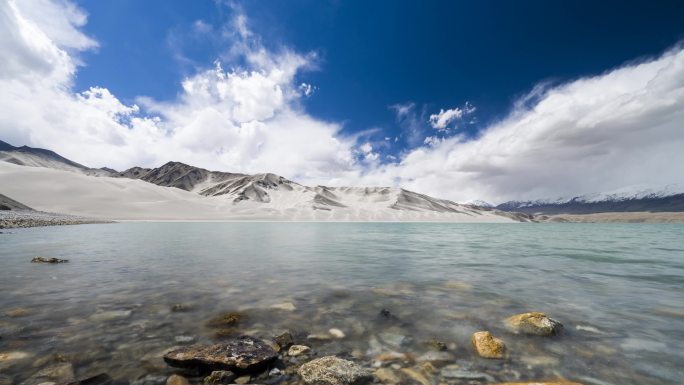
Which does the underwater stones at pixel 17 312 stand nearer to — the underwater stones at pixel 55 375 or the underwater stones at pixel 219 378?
the underwater stones at pixel 55 375

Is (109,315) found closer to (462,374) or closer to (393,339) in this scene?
(393,339)

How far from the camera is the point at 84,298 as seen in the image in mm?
6992

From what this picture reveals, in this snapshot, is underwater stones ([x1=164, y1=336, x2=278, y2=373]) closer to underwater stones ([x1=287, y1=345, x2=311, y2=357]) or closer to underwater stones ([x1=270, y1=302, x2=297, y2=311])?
underwater stones ([x1=287, y1=345, x2=311, y2=357])

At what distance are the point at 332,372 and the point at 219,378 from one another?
1.27 meters

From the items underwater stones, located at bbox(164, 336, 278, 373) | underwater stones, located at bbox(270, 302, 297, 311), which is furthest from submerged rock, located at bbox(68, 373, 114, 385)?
underwater stones, located at bbox(270, 302, 297, 311)

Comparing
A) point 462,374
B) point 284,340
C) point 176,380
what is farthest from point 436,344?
point 176,380

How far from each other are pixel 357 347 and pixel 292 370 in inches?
44.1

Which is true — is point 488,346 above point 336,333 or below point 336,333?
above

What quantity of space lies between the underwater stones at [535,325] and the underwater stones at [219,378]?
14.5ft

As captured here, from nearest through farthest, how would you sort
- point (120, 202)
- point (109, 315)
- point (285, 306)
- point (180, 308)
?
1. point (109, 315)
2. point (180, 308)
3. point (285, 306)
4. point (120, 202)

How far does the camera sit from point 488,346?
4574 millimetres

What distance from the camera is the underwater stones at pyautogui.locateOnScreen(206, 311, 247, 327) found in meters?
5.63

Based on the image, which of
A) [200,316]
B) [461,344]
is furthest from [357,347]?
[200,316]

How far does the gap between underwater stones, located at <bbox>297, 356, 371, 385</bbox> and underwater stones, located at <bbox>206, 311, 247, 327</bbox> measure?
2289 millimetres
